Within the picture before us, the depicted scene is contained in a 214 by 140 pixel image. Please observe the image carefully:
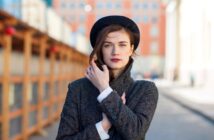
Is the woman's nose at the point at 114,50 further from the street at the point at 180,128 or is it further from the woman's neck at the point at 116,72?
the street at the point at 180,128

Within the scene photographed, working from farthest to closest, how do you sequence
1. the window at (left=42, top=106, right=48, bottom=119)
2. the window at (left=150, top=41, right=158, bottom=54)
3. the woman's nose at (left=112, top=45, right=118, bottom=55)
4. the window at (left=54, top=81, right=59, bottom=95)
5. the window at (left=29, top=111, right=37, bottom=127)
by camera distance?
the window at (left=150, top=41, right=158, bottom=54) → the window at (left=54, top=81, right=59, bottom=95) → the window at (left=42, top=106, right=48, bottom=119) → the window at (left=29, top=111, right=37, bottom=127) → the woman's nose at (left=112, top=45, right=118, bottom=55)

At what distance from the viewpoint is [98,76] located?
224cm

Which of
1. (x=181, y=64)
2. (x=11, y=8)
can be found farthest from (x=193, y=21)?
(x=11, y=8)

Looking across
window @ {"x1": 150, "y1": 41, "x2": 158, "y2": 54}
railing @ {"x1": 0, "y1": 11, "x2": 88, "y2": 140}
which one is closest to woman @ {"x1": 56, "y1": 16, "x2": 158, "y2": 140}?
railing @ {"x1": 0, "y1": 11, "x2": 88, "y2": 140}

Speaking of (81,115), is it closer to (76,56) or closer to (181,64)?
(76,56)

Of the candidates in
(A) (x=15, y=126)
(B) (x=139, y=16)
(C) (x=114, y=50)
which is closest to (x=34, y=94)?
(A) (x=15, y=126)

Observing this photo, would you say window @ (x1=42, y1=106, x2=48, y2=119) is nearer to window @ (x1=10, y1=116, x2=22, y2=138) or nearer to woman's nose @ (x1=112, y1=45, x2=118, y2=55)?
window @ (x1=10, y1=116, x2=22, y2=138)

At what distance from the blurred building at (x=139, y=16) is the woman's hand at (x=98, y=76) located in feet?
280

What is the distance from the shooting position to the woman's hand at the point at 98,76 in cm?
223

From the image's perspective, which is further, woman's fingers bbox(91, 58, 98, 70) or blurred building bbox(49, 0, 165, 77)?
blurred building bbox(49, 0, 165, 77)

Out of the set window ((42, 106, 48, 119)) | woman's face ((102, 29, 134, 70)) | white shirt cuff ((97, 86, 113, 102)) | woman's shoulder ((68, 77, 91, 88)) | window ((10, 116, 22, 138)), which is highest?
woman's face ((102, 29, 134, 70))

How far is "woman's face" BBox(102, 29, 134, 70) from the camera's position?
7.46 feet

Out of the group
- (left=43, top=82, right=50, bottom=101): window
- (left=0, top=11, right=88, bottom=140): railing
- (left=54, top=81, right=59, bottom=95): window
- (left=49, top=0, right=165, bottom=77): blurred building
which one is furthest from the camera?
(left=49, top=0, right=165, bottom=77): blurred building

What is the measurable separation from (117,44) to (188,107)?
58.6ft
